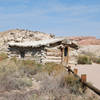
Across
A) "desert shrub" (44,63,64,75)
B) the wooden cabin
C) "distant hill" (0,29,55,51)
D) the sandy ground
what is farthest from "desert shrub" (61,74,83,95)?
"distant hill" (0,29,55,51)

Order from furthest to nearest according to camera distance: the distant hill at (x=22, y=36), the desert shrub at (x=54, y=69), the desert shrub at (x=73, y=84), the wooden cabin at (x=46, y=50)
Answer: the distant hill at (x=22, y=36) < the wooden cabin at (x=46, y=50) < the desert shrub at (x=54, y=69) < the desert shrub at (x=73, y=84)

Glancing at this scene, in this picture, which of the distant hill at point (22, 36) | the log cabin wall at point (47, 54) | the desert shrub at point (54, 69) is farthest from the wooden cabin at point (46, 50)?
the distant hill at point (22, 36)

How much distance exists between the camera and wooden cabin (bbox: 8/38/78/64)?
1622cm

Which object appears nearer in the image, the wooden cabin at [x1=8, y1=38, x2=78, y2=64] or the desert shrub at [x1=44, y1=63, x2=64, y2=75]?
the desert shrub at [x1=44, y1=63, x2=64, y2=75]

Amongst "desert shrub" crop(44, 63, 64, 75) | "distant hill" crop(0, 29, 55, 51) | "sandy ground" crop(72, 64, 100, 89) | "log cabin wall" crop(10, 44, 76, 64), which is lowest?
"sandy ground" crop(72, 64, 100, 89)

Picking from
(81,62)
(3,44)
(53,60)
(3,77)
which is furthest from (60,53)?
(3,44)

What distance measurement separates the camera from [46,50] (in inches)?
650

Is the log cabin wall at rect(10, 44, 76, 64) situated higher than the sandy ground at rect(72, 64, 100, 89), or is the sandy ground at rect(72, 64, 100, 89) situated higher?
the log cabin wall at rect(10, 44, 76, 64)

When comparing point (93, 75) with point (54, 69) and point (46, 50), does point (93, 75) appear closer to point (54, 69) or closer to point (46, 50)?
point (54, 69)

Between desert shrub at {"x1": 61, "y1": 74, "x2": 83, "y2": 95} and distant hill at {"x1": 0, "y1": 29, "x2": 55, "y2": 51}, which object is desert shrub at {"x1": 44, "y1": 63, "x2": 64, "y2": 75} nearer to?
desert shrub at {"x1": 61, "y1": 74, "x2": 83, "y2": 95}

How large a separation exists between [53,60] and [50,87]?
9.42 metres

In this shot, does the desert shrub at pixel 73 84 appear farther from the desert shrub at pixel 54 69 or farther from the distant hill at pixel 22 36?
the distant hill at pixel 22 36

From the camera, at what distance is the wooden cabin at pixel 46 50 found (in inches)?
639

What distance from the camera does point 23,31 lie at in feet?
157
